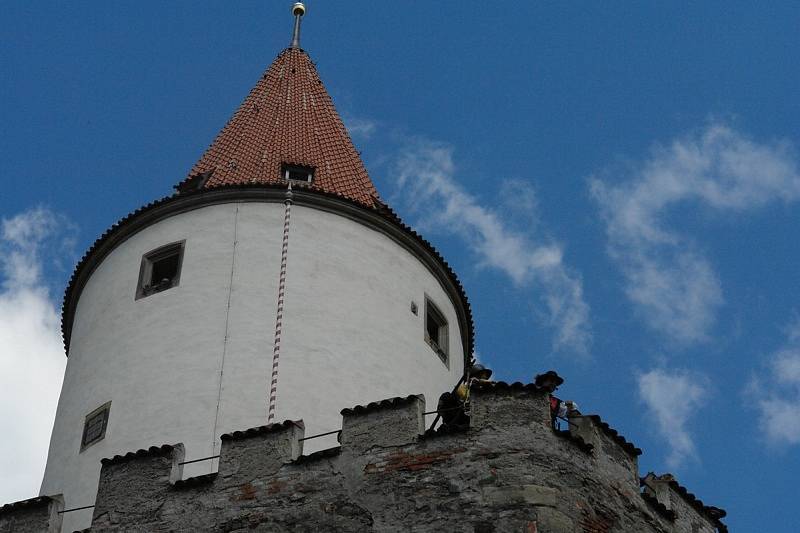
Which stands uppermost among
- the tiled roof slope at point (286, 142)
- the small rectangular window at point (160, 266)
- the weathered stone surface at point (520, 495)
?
the tiled roof slope at point (286, 142)

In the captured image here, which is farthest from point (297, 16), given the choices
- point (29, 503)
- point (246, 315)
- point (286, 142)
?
point (29, 503)

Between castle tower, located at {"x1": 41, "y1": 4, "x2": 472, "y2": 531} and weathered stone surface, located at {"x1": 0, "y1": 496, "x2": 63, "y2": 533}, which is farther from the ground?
castle tower, located at {"x1": 41, "y1": 4, "x2": 472, "y2": 531}

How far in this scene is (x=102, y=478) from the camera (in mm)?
19969

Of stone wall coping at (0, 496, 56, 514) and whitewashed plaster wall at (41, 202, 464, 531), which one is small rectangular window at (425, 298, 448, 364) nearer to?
whitewashed plaster wall at (41, 202, 464, 531)

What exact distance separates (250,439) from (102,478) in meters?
2.16

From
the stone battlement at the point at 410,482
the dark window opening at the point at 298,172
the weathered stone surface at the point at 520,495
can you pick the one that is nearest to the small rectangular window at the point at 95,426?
the stone battlement at the point at 410,482

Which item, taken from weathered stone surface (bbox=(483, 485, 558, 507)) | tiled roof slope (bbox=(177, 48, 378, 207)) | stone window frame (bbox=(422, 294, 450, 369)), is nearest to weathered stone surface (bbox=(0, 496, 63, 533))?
weathered stone surface (bbox=(483, 485, 558, 507))

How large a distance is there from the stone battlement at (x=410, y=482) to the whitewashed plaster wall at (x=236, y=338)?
1.82 metres

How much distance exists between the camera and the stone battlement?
17812mm

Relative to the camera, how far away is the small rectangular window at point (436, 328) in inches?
1001

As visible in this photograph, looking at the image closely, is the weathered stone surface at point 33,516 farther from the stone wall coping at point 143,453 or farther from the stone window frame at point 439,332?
the stone window frame at point 439,332

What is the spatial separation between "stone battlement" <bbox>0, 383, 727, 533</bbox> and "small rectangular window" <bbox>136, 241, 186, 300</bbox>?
205 inches

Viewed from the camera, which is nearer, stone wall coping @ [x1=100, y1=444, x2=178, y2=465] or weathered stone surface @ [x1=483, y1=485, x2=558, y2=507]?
weathered stone surface @ [x1=483, y1=485, x2=558, y2=507]

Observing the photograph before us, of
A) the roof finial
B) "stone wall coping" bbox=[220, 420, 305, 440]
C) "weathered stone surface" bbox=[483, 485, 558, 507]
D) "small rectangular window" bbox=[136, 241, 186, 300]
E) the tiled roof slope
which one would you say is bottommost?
"weathered stone surface" bbox=[483, 485, 558, 507]
